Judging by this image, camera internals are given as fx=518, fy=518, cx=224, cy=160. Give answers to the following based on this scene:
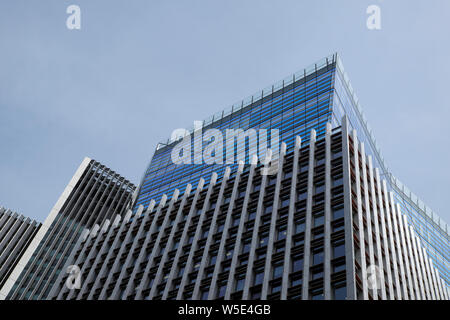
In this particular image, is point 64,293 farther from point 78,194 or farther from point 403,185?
point 403,185

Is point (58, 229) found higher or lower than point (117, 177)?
lower

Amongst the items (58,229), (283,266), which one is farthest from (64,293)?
(58,229)

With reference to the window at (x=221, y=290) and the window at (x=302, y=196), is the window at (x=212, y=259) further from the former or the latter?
the window at (x=302, y=196)

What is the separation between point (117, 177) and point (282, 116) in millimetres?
71773

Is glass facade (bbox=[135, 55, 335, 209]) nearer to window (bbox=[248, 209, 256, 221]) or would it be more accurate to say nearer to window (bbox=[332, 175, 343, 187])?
window (bbox=[332, 175, 343, 187])

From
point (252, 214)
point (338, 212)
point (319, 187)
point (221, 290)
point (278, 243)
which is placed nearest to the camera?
point (338, 212)

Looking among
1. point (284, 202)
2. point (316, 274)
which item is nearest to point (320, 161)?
point (284, 202)

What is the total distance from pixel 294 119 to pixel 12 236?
79.8 m

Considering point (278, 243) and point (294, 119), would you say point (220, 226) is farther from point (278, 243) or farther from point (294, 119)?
point (294, 119)

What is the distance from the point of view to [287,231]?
51469 mm

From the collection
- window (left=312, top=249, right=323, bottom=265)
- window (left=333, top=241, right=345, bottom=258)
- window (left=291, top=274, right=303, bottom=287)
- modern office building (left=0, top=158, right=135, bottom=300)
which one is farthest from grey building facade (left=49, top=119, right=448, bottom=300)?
modern office building (left=0, top=158, right=135, bottom=300)

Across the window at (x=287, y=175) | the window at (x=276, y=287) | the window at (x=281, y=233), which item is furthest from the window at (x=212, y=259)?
the window at (x=287, y=175)

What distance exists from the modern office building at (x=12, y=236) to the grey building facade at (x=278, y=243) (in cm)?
4884

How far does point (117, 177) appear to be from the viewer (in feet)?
463
